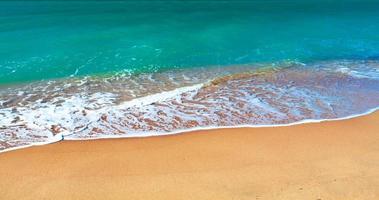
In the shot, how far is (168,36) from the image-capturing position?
17.5 meters

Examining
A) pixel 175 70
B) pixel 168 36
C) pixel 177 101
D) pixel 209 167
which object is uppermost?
pixel 209 167

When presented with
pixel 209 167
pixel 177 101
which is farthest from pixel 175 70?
pixel 209 167

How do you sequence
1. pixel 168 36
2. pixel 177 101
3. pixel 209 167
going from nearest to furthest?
pixel 209 167 → pixel 177 101 → pixel 168 36

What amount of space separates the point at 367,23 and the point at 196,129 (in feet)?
56.5

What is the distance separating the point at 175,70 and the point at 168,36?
207 inches

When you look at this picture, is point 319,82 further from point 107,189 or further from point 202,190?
point 107,189

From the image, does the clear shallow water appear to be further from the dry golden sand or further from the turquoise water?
the dry golden sand

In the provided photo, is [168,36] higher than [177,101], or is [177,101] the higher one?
[177,101]

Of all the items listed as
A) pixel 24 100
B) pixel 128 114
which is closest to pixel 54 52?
pixel 24 100

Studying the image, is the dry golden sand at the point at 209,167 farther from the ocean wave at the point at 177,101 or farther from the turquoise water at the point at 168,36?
the turquoise water at the point at 168,36

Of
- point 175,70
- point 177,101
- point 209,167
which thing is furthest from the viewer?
point 175,70

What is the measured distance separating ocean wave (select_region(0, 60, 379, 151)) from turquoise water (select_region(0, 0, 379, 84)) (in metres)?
1.65

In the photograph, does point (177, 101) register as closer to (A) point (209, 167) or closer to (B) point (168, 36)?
(A) point (209, 167)

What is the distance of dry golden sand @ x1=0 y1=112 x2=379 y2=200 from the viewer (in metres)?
5.31
